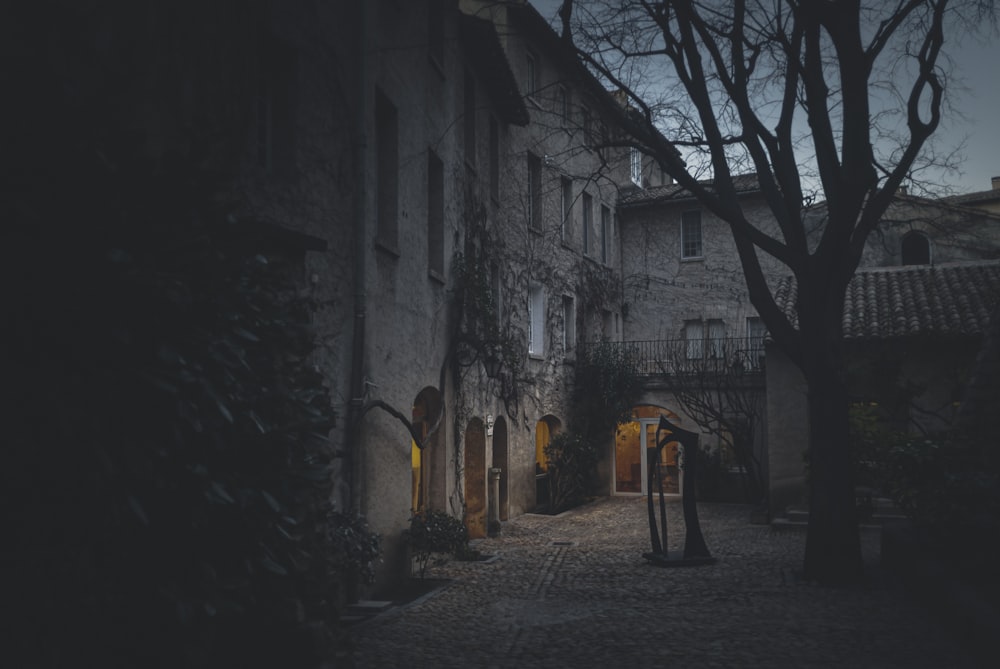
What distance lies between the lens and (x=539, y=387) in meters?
19.0

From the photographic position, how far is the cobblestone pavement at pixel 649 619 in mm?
6777

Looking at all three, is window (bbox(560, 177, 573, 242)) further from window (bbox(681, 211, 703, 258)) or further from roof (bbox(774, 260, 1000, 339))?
roof (bbox(774, 260, 1000, 339))

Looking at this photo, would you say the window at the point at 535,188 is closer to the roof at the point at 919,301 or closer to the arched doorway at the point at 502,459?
the arched doorway at the point at 502,459

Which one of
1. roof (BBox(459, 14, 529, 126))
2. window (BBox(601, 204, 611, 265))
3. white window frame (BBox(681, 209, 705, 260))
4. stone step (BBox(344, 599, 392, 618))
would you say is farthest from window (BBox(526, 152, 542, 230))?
stone step (BBox(344, 599, 392, 618))

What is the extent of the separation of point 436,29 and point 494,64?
7.10 feet

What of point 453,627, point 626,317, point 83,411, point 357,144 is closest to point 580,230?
point 626,317

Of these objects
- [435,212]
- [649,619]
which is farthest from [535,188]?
[649,619]

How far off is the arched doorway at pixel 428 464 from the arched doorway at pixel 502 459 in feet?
13.2

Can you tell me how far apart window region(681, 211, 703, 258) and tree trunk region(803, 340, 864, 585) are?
14.7 metres

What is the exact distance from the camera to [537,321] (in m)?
19.2

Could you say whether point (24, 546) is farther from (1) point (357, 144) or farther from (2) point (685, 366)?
(2) point (685, 366)

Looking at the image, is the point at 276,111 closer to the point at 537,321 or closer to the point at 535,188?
the point at 535,188

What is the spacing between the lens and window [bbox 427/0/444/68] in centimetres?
1286

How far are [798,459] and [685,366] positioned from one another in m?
4.85
